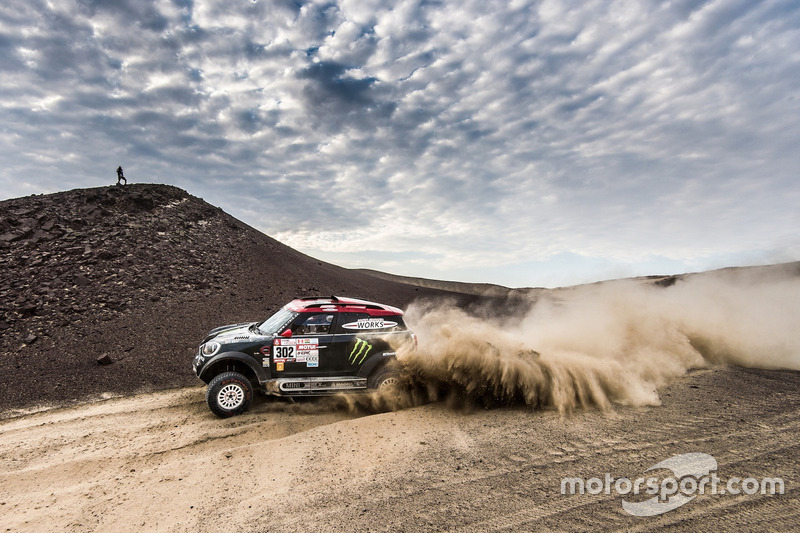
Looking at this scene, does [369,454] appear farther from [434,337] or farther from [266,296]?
[266,296]

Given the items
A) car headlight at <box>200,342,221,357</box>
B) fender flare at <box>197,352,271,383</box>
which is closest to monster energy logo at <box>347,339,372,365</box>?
fender flare at <box>197,352,271,383</box>

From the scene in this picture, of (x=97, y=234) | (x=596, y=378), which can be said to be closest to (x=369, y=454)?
(x=596, y=378)

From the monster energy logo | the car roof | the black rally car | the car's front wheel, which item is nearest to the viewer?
the car's front wheel

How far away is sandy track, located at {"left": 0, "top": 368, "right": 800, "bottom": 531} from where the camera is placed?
447 centimetres

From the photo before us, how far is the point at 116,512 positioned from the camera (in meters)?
4.92

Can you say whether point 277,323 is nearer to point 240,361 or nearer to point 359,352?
point 240,361

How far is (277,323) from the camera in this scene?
8.18 m

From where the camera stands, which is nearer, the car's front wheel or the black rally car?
the car's front wheel

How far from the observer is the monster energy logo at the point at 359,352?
7848 mm

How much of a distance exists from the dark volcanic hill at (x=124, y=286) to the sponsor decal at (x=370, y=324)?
7281 millimetres

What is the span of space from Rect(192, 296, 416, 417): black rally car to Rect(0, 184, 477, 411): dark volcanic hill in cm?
552

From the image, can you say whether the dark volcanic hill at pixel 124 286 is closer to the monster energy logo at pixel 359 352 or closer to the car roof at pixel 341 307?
the car roof at pixel 341 307

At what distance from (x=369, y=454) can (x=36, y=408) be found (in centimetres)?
1009

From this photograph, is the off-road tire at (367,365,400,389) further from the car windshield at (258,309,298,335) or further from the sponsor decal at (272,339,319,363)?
the car windshield at (258,309,298,335)
